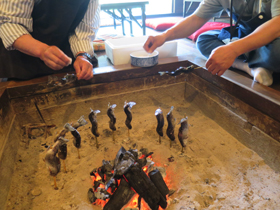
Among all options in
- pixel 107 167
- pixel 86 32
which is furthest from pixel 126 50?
pixel 107 167

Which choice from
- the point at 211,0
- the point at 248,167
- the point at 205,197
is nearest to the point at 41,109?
the point at 205,197

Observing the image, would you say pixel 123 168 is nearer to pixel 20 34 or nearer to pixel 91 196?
pixel 91 196

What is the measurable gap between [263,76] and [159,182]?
1101 mm

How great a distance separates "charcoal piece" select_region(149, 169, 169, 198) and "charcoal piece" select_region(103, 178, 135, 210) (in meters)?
0.14

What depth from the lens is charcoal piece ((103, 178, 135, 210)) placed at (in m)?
1.14

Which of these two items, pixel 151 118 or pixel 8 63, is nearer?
pixel 8 63

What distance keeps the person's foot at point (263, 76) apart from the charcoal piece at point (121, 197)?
123 centimetres

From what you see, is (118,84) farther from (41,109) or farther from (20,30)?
(20,30)

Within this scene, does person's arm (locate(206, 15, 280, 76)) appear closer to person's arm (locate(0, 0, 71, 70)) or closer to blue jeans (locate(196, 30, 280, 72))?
blue jeans (locate(196, 30, 280, 72))

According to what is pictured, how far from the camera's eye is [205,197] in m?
1.21

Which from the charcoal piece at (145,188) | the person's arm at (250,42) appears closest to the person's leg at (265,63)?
the person's arm at (250,42)

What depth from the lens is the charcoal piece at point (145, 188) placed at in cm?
114

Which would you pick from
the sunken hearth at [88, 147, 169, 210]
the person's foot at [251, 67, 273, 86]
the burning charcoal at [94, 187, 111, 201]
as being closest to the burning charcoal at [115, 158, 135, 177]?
the sunken hearth at [88, 147, 169, 210]

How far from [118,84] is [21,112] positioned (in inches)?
34.7
